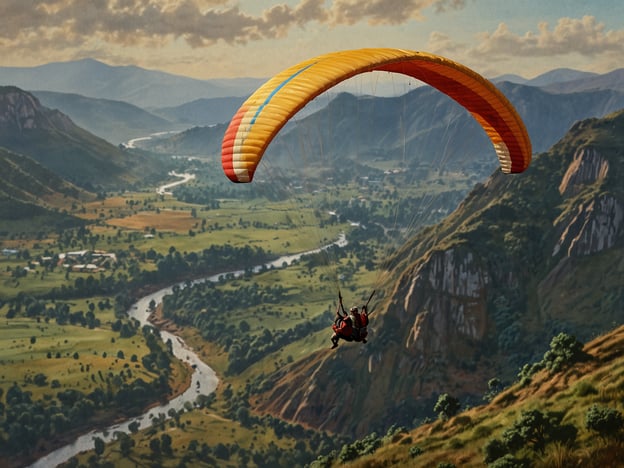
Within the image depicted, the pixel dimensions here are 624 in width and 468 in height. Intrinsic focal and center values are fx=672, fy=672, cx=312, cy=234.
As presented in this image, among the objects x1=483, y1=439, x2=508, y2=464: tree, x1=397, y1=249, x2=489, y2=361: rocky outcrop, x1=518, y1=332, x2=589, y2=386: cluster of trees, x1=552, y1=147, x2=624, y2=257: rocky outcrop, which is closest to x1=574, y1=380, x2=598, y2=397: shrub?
x1=483, y1=439, x2=508, y2=464: tree

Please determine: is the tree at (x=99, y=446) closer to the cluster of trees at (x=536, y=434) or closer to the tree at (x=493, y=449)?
the cluster of trees at (x=536, y=434)

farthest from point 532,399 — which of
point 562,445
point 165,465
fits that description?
point 165,465

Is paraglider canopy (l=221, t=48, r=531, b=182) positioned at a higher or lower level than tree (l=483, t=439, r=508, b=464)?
higher

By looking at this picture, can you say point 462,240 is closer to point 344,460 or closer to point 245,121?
point 344,460

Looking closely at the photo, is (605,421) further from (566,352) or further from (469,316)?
(469,316)

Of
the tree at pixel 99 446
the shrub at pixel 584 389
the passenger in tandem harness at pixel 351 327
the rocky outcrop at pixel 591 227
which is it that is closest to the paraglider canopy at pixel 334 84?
the passenger in tandem harness at pixel 351 327

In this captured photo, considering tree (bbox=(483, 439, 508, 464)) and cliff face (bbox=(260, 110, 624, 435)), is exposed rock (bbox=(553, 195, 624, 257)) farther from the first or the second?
tree (bbox=(483, 439, 508, 464))
